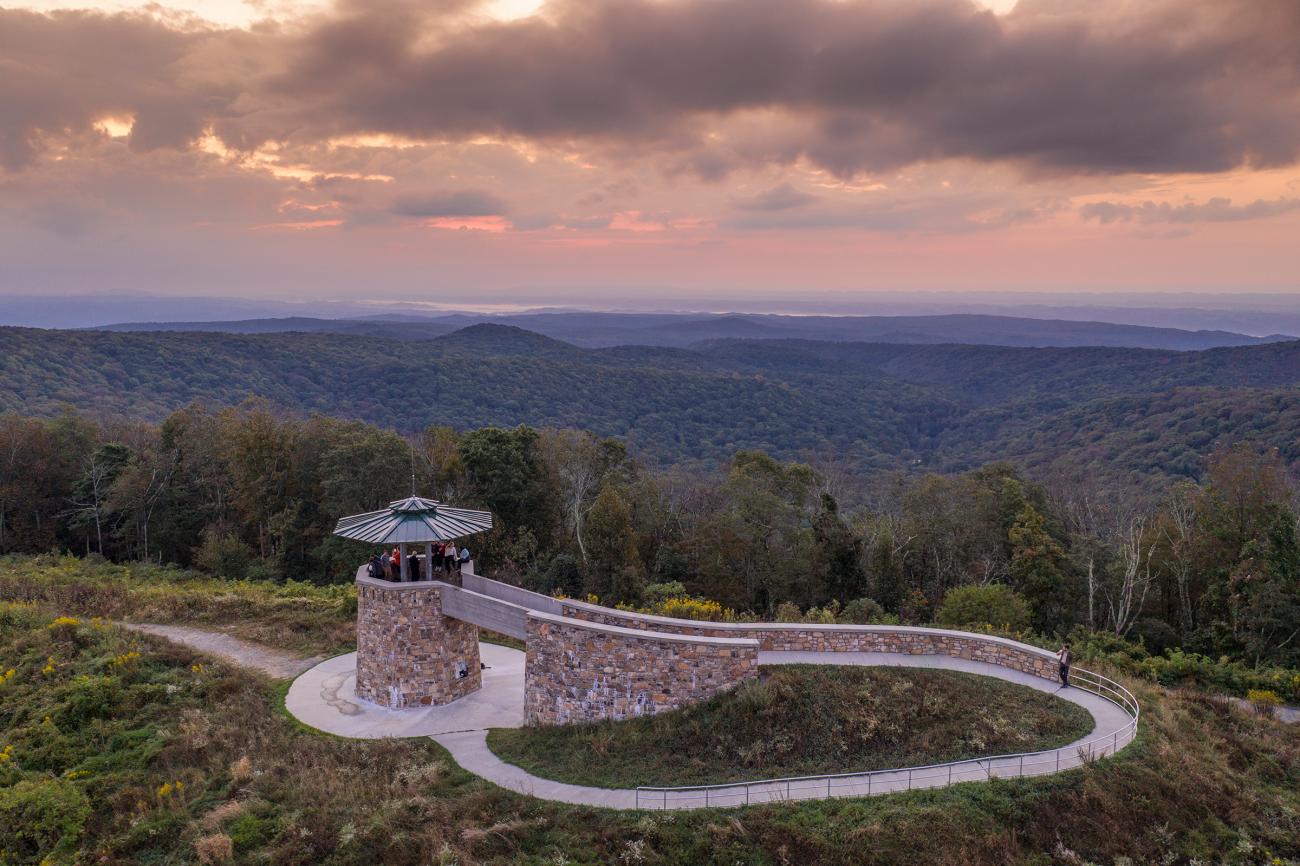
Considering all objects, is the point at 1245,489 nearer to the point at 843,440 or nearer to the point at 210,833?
the point at 210,833

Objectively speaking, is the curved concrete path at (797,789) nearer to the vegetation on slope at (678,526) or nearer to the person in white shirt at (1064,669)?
the person in white shirt at (1064,669)

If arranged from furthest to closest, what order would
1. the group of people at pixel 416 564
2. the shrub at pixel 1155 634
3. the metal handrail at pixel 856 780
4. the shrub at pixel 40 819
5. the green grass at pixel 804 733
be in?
the shrub at pixel 1155 634
the group of people at pixel 416 564
the green grass at pixel 804 733
the shrub at pixel 40 819
the metal handrail at pixel 856 780

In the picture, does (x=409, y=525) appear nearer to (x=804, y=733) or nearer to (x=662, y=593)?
(x=804, y=733)

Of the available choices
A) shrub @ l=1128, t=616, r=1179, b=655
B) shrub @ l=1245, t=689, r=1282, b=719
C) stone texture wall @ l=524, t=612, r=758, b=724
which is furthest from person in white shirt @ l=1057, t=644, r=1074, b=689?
shrub @ l=1128, t=616, r=1179, b=655

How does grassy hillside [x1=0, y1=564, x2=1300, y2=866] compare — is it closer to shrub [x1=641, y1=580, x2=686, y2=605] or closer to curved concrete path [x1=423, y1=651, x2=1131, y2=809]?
curved concrete path [x1=423, y1=651, x2=1131, y2=809]

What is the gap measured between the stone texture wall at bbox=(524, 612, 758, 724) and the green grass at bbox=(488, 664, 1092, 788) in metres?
0.28

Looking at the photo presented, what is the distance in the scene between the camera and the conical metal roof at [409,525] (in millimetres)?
17156

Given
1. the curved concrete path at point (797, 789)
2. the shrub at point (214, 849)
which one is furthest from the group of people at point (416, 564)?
the shrub at point (214, 849)

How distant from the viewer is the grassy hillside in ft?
40.0

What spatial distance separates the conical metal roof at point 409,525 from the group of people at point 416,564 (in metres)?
0.70

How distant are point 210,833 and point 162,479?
3480 centimetres

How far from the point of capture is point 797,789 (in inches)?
528

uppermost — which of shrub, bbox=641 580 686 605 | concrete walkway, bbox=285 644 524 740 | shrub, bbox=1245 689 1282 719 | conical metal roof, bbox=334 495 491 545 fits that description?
Result: conical metal roof, bbox=334 495 491 545

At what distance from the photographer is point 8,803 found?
47.2ft
